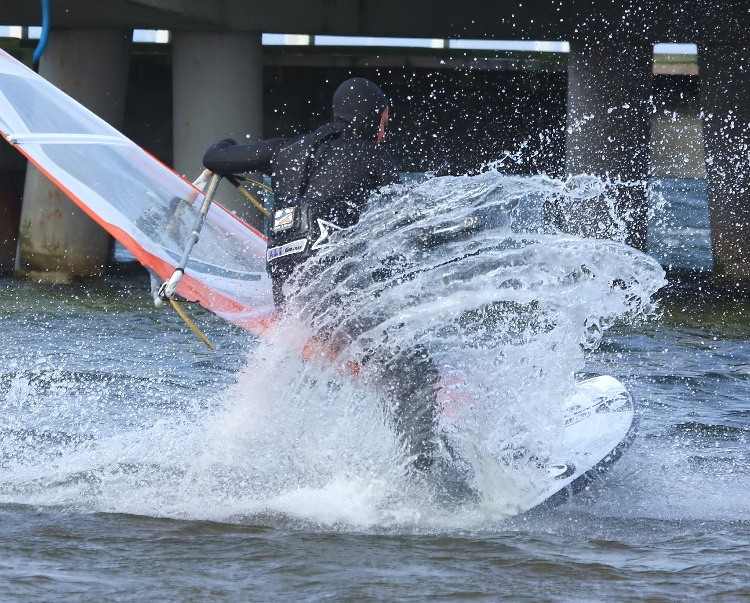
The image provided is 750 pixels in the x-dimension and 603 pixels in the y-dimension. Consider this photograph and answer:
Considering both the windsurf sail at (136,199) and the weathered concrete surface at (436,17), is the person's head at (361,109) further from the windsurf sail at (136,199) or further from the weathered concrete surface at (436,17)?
the weathered concrete surface at (436,17)

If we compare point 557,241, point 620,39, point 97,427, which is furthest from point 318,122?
point 557,241

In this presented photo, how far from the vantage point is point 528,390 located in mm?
5629

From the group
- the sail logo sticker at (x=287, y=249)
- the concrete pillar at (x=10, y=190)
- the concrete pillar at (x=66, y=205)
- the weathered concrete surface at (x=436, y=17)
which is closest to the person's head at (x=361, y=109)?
the sail logo sticker at (x=287, y=249)

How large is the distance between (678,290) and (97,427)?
1101 cm

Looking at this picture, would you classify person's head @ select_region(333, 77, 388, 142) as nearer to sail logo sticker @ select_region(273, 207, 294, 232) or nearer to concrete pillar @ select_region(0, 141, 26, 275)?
sail logo sticker @ select_region(273, 207, 294, 232)

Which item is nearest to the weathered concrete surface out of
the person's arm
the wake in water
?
the person's arm

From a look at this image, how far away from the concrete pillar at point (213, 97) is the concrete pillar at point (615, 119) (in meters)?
4.55

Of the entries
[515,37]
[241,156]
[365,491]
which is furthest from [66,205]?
[365,491]

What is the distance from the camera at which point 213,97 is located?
50.9ft

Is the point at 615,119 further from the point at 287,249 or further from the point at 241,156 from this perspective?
the point at 287,249

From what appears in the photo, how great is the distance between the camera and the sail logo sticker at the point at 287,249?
17.9ft

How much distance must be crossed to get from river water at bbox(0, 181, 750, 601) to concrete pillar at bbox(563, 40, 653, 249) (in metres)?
8.33

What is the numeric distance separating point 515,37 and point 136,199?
10.4 metres

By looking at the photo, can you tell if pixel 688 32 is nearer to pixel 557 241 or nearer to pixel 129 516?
pixel 557 241
